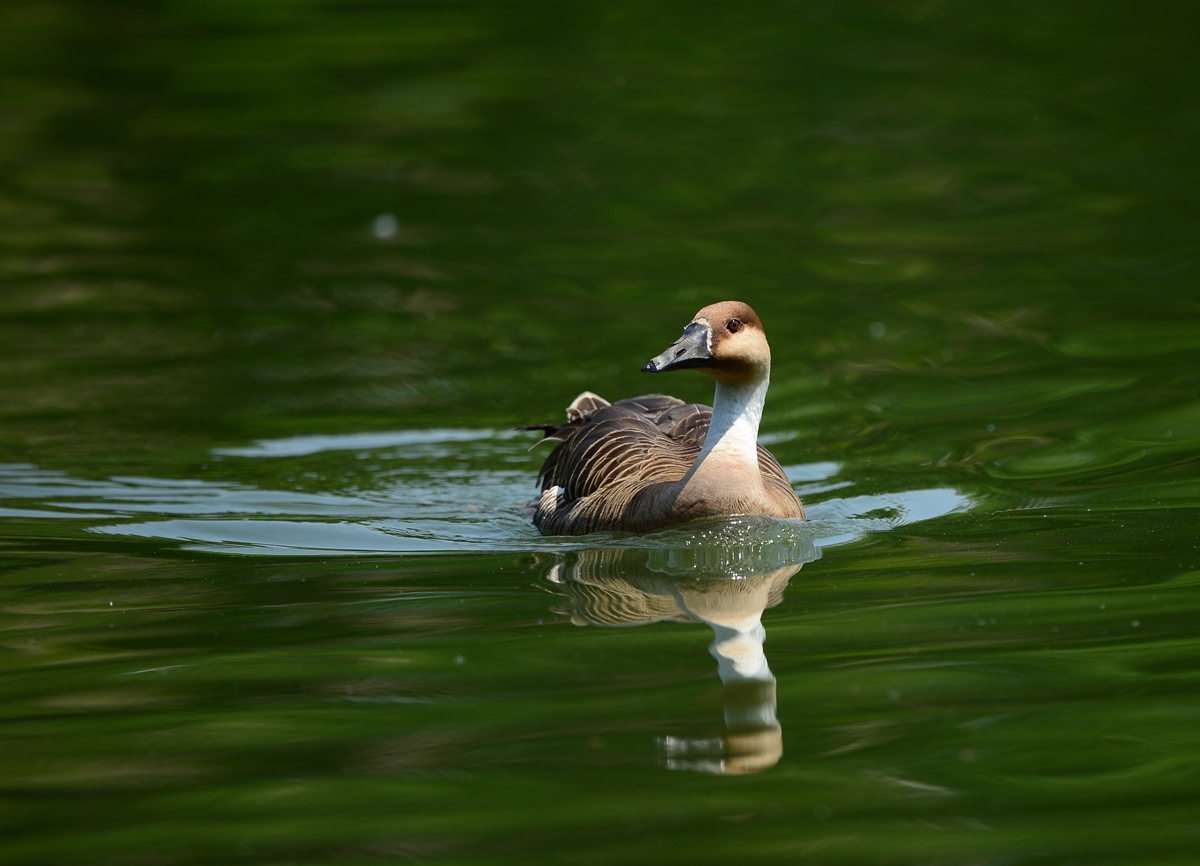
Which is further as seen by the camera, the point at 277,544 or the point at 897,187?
the point at 897,187

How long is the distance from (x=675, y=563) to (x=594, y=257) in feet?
30.1

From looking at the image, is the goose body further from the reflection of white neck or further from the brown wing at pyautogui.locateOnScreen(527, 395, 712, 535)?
the reflection of white neck

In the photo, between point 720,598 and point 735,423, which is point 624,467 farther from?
point 720,598

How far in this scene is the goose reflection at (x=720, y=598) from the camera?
16.5 ft

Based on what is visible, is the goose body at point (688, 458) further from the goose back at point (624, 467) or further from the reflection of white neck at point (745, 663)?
the reflection of white neck at point (745, 663)

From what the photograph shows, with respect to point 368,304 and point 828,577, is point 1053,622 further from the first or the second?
point 368,304

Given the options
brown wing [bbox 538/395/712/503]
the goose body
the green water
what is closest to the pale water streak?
the green water

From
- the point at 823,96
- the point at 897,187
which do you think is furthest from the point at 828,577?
the point at 823,96

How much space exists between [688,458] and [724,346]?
3.90 ft

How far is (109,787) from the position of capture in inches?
193

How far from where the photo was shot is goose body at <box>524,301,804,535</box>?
841 cm

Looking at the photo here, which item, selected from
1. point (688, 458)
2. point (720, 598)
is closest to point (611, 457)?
point (688, 458)

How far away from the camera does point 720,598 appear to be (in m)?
7.16

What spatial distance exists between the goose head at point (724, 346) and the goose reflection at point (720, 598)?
855mm
